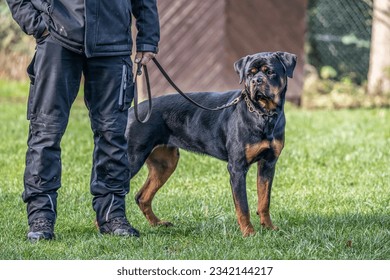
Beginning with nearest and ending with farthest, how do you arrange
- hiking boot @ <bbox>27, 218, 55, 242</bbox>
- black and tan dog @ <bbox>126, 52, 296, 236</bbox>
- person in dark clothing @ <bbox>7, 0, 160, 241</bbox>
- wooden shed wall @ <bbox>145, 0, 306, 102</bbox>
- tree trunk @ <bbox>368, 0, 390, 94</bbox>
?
person in dark clothing @ <bbox>7, 0, 160, 241</bbox> → hiking boot @ <bbox>27, 218, 55, 242</bbox> → black and tan dog @ <bbox>126, 52, 296, 236</bbox> → wooden shed wall @ <bbox>145, 0, 306, 102</bbox> → tree trunk @ <bbox>368, 0, 390, 94</bbox>

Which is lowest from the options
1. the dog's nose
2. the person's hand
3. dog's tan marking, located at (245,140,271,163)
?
dog's tan marking, located at (245,140,271,163)

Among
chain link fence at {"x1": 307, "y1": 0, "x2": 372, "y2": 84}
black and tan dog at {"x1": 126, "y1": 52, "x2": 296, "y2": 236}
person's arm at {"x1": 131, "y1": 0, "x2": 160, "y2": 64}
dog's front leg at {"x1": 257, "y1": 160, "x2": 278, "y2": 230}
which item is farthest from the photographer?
chain link fence at {"x1": 307, "y1": 0, "x2": 372, "y2": 84}

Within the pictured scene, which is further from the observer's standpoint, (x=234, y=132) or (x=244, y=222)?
(x=234, y=132)

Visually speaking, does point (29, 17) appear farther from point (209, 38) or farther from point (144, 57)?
point (209, 38)

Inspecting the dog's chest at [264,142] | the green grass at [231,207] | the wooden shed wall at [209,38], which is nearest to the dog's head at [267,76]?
the dog's chest at [264,142]

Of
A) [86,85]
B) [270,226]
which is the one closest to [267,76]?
[270,226]

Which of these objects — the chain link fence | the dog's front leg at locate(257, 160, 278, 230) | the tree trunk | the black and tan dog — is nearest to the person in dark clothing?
the black and tan dog

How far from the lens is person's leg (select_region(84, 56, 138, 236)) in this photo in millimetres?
6020

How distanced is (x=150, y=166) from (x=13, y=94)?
1044 centimetres

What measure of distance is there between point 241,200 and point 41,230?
1337 millimetres

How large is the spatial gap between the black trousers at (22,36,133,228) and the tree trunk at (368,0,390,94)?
9487 mm

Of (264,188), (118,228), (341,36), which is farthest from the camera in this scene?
(341,36)

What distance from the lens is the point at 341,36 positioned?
16984mm

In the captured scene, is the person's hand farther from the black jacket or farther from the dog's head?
the dog's head
